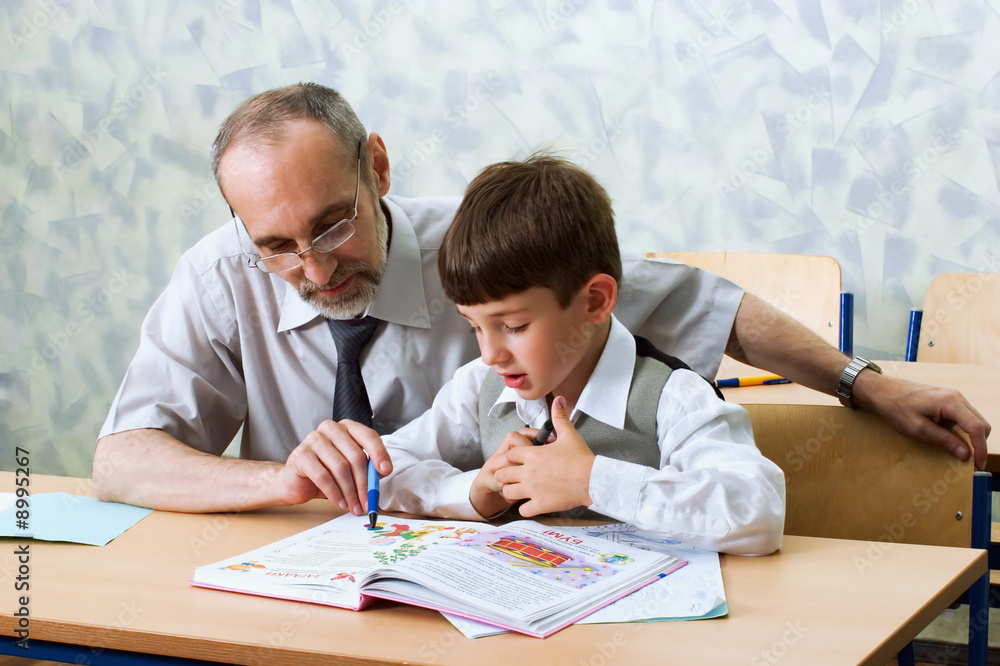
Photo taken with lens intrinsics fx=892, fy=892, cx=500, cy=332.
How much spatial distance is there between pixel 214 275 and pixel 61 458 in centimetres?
236

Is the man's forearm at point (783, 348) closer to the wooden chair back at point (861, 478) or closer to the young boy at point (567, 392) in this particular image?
the wooden chair back at point (861, 478)

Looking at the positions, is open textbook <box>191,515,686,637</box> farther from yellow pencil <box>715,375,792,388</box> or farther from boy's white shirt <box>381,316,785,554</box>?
yellow pencil <box>715,375,792,388</box>

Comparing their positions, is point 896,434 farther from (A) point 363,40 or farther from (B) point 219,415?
(A) point 363,40

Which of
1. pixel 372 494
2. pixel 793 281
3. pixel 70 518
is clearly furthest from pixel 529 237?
pixel 793 281

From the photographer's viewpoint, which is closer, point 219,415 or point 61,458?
point 219,415

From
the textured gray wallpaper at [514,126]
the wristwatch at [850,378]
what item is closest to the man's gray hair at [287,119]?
the wristwatch at [850,378]

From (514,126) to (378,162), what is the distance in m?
1.57

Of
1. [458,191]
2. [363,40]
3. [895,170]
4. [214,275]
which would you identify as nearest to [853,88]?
[895,170]

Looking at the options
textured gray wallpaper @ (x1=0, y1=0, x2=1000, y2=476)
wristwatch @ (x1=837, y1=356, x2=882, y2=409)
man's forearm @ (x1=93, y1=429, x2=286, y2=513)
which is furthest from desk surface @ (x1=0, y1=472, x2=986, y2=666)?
textured gray wallpaper @ (x1=0, y1=0, x2=1000, y2=476)

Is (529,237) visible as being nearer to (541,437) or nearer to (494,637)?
(541,437)

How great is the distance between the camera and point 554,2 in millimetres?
2877

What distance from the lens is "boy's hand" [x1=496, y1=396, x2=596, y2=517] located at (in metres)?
0.94

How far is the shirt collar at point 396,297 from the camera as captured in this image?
1.44m

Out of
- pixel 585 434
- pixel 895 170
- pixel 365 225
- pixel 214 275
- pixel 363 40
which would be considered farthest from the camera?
pixel 363 40
